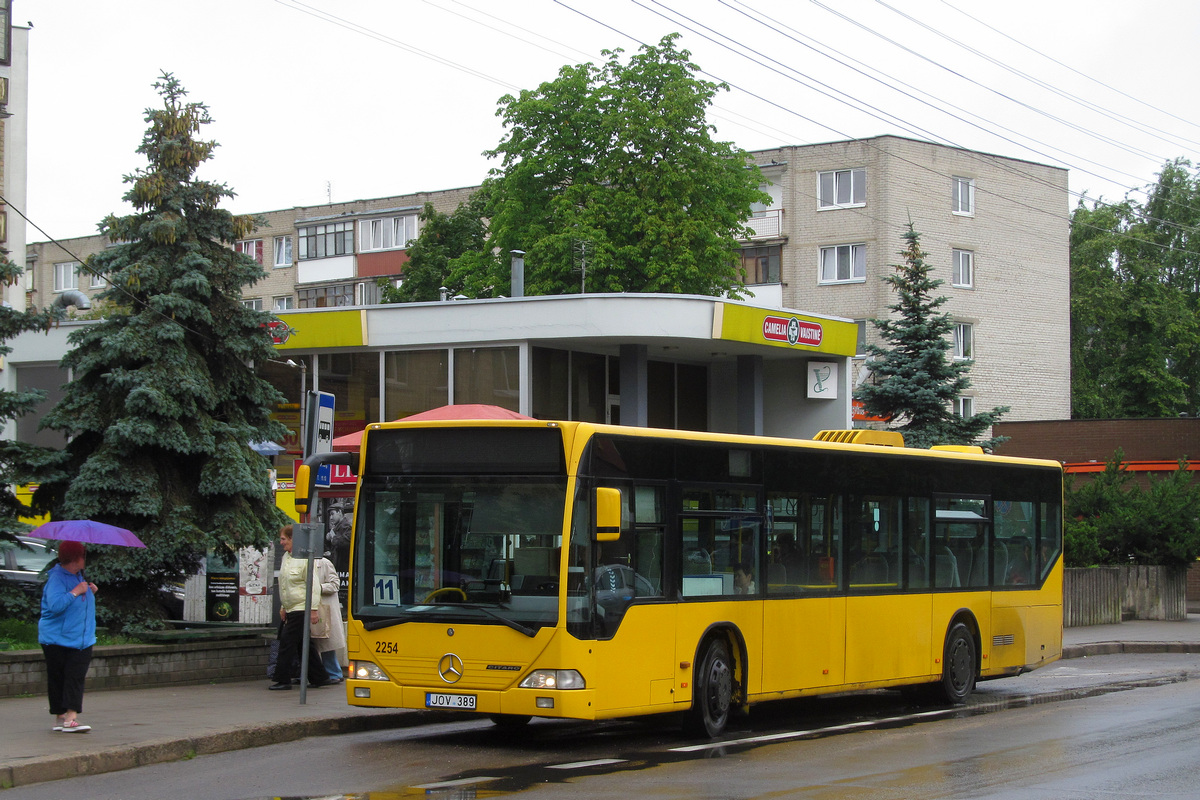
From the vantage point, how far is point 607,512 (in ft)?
34.3

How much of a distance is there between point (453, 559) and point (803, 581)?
3793mm

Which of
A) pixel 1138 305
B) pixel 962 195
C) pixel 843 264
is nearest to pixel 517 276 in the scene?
pixel 843 264

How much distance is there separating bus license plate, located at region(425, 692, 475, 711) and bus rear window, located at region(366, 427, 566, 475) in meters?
1.79

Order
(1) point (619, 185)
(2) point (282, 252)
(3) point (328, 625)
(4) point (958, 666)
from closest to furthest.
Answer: (3) point (328, 625)
(4) point (958, 666)
(1) point (619, 185)
(2) point (282, 252)

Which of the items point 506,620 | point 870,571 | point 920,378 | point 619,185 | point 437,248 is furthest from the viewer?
point 437,248

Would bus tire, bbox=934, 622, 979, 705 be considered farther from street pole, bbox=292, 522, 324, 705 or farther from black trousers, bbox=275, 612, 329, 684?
black trousers, bbox=275, 612, 329, 684

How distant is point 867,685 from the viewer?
1379cm

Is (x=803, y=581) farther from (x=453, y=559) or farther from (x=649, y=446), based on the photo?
(x=453, y=559)

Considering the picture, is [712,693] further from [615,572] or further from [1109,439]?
[1109,439]

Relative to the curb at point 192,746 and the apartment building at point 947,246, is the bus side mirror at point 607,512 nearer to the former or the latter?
the curb at point 192,746

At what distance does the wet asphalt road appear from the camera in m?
8.97

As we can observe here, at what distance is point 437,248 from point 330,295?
648 inches

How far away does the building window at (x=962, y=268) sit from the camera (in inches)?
2039

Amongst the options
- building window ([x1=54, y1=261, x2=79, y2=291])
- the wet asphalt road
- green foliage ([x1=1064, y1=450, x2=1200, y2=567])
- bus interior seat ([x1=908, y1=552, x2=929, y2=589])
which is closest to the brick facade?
green foliage ([x1=1064, y1=450, x2=1200, y2=567])
